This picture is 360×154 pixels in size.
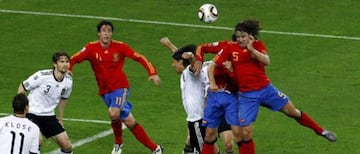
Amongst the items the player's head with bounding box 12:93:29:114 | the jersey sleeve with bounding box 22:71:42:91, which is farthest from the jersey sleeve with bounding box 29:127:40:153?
the jersey sleeve with bounding box 22:71:42:91

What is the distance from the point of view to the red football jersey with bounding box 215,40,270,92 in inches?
829

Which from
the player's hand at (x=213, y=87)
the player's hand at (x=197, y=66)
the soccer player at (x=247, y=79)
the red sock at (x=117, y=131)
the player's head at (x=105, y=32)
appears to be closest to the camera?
the player's hand at (x=213, y=87)

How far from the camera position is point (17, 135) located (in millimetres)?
17969

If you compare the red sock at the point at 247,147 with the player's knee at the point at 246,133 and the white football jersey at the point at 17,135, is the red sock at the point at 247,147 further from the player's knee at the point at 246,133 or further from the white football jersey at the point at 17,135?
the white football jersey at the point at 17,135

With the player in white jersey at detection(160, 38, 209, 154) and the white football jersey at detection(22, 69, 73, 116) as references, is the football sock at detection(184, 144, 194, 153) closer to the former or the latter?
the player in white jersey at detection(160, 38, 209, 154)

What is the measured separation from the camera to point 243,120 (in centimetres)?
2103

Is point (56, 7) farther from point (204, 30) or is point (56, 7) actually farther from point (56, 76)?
point (56, 76)

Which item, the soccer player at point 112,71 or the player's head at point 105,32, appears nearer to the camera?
the player's head at point 105,32

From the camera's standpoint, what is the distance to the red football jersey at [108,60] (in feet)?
76.4

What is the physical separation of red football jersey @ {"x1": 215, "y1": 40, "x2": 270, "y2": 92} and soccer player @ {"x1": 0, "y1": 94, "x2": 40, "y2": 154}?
4.25m

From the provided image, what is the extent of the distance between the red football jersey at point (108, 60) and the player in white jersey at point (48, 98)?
1.09 meters

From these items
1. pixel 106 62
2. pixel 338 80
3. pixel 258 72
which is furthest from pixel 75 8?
pixel 258 72

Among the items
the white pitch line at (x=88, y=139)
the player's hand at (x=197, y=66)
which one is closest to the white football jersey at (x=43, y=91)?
the white pitch line at (x=88, y=139)

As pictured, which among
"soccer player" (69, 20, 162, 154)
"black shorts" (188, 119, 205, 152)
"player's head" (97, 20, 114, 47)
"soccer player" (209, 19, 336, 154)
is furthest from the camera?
"soccer player" (69, 20, 162, 154)
